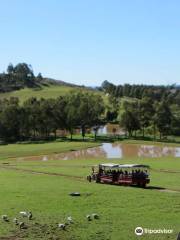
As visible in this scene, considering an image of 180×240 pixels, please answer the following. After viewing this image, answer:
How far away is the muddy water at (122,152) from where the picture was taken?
104688 millimetres

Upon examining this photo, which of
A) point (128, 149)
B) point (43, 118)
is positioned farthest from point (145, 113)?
point (128, 149)

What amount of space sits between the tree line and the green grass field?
98.8m

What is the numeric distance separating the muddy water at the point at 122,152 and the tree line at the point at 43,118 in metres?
27.3

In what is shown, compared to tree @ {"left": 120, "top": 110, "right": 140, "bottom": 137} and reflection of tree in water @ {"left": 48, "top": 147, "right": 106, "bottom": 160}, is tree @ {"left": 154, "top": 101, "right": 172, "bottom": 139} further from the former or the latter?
reflection of tree in water @ {"left": 48, "top": 147, "right": 106, "bottom": 160}

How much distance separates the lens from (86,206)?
37750mm

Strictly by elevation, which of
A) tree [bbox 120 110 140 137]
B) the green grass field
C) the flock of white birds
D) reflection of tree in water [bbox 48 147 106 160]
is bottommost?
reflection of tree in water [bbox 48 147 106 160]

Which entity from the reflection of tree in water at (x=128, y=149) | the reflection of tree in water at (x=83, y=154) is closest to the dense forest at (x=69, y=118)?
the reflection of tree in water at (x=128, y=149)

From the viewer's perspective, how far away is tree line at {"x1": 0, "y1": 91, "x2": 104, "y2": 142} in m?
159

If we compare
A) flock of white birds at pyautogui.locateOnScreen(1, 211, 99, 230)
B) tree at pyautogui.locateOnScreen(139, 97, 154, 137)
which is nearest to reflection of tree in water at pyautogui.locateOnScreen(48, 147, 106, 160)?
tree at pyautogui.locateOnScreen(139, 97, 154, 137)

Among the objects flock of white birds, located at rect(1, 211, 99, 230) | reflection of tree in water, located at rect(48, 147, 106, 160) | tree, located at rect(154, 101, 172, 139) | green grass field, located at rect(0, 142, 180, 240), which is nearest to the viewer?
green grass field, located at rect(0, 142, 180, 240)

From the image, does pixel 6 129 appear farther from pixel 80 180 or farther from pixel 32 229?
pixel 32 229

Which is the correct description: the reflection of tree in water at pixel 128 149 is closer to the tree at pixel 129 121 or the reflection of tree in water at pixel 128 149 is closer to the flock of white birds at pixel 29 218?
the tree at pixel 129 121

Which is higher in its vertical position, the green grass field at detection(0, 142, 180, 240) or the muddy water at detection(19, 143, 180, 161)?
the green grass field at detection(0, 142, 180, 240)

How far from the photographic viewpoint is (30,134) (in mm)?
168125
